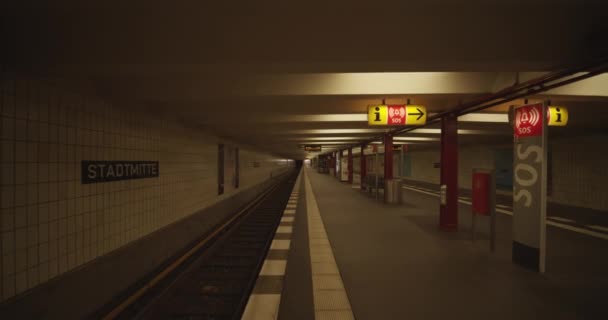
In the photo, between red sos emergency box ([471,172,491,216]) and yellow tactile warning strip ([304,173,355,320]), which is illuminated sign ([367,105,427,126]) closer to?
red sos emergency box ([471,172,491,216])

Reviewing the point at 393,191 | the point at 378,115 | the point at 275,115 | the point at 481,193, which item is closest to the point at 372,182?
the point at 393,191

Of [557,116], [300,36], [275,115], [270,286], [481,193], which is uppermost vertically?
[300,36]

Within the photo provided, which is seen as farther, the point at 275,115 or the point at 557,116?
the point at 275,115

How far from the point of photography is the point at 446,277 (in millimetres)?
3395

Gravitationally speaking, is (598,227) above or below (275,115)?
below

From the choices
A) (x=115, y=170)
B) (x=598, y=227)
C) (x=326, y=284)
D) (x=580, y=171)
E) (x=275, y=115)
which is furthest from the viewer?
(x=580, y=171)

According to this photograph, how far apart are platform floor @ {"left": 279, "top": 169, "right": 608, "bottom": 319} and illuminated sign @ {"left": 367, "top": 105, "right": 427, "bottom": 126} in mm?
2372

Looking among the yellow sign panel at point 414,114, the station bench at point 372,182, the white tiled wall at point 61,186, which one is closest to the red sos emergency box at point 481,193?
the yellow sign panel at point 414,114

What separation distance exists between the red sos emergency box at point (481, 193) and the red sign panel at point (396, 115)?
5.60ft

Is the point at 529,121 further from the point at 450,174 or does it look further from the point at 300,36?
the point at 300,36

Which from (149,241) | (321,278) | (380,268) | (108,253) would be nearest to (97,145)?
(108,253)

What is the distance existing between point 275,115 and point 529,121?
4903mm

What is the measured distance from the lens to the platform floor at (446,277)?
8.75 feet

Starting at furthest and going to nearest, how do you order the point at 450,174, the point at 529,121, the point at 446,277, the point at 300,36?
the point at 450,174 → the point at 529,121 → the point at 446,277 → the point at 300,36
